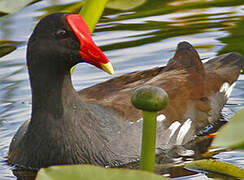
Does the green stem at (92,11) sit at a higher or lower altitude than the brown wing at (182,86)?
higher

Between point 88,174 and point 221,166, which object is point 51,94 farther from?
point 88,174

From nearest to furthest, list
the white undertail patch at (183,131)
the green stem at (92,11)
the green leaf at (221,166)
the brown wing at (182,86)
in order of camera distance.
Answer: the green leaf at (221,166)
the green stem at (92,11)
the brown wing at (182,86)
the white undertail patch at (183,131)

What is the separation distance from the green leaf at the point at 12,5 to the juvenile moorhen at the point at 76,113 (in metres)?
0.43

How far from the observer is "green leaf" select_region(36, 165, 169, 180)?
6.34 ft

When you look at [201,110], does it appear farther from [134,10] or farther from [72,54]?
[134,10]

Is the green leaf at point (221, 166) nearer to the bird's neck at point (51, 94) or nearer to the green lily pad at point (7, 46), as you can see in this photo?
the bird's neck at point (51, 94)

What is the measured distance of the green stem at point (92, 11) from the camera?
3.38m

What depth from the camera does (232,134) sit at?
175 centimetres

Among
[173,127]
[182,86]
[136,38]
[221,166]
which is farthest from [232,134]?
[136,38]

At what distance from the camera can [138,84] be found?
4688 millimetres

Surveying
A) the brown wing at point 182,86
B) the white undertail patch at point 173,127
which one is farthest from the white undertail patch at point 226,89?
the white undertail patch at point 173,127

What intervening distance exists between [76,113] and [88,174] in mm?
1993

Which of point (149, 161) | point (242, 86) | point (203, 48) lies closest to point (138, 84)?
point (242, 86)

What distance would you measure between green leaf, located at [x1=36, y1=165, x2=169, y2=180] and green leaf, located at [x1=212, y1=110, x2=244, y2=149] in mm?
277
